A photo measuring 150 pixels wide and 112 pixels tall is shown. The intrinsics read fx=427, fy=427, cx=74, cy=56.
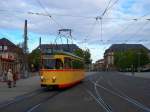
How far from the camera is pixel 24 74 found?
57.6m

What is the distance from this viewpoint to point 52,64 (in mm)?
31297

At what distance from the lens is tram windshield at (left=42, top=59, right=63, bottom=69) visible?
3121cm

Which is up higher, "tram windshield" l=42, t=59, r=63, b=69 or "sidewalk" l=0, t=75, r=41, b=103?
"tram windshield" l=42, t=59, r=63, b=69

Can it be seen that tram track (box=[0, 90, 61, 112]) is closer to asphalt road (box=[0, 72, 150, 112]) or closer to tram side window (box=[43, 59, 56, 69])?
asphalt road (box=[0, 72, 150, 112])

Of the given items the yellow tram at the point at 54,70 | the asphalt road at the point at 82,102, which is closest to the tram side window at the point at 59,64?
the yellow tram at the point at 54,70

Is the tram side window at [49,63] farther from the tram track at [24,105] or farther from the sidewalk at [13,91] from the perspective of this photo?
the tram track at [24,105]

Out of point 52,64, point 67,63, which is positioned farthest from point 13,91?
point 67,63

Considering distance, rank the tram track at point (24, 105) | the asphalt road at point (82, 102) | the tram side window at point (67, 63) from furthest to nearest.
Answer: the tram side window at point (67, 63) < the tram track at point (24, 105) < the asphalt road at point (82, 102)

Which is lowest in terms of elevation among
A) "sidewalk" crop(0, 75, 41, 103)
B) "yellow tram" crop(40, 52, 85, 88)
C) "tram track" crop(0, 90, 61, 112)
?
"tram track" crop(0, 90, 61, 112)

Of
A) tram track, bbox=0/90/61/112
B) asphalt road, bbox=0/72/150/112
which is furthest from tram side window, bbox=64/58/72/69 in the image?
tram track, bbox=0/90/61/112

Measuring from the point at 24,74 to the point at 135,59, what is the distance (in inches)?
4089

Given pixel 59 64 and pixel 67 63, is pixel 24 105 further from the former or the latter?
pixel 67 63

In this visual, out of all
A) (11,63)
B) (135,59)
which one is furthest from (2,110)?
(135,59)

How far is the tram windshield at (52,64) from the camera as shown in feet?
102
